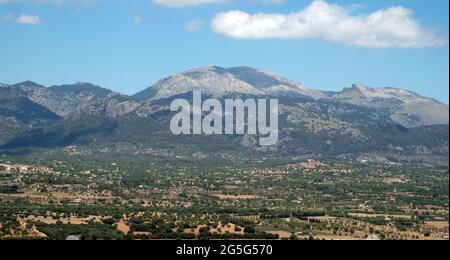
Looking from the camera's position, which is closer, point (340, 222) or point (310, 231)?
point (310, 231)

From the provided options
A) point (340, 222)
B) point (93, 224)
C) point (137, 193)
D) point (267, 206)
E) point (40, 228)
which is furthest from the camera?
point (137, 193)
